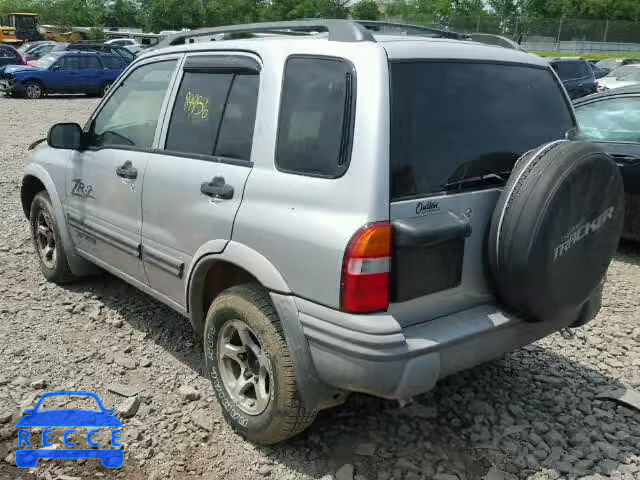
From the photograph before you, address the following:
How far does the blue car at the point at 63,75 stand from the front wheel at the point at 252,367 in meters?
21.1

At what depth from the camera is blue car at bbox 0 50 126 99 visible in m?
21.2

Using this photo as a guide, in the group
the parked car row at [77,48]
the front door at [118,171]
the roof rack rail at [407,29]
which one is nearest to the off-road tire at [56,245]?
the front door at [118,171]

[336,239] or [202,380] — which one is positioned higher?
[336,239]

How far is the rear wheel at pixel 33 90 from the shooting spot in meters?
21.3

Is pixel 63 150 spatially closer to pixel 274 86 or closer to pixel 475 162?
pixel 274 86

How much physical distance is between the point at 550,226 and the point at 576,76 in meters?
18.1

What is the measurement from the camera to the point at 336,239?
2488mm

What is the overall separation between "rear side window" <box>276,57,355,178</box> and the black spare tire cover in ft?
2.49

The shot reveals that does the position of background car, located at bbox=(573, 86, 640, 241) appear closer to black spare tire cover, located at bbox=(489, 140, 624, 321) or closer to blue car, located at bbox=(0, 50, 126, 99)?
black spare tire cover, located at bbox=(489, 140, 624, 321)

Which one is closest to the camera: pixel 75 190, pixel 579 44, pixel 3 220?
pixel 75 190

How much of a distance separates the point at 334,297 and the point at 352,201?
0.39 metres

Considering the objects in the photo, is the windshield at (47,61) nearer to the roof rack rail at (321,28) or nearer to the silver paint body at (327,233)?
the roof rack rail at (321,28)

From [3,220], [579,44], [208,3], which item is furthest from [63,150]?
[208,3]

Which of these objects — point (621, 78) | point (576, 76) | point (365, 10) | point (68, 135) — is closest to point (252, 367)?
point (68, 135)
